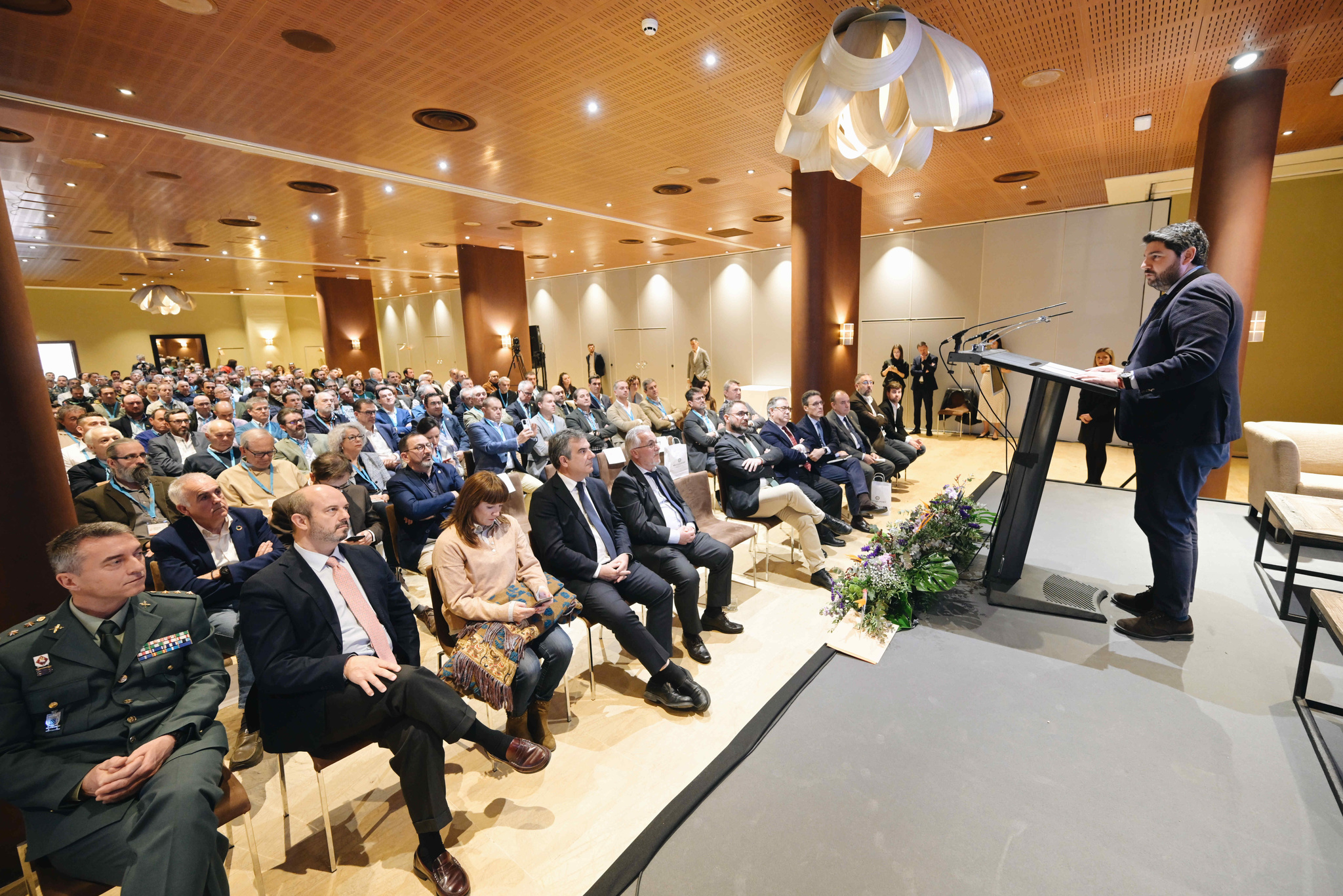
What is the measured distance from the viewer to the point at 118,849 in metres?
1.54

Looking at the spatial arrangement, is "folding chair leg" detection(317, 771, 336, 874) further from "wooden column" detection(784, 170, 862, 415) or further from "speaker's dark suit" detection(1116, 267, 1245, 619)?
"wooden column" detection(784, 170, 862, 415)

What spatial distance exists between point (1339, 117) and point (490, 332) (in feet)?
39.0

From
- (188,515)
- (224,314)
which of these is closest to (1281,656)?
(188,515)

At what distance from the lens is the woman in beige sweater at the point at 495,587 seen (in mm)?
2531

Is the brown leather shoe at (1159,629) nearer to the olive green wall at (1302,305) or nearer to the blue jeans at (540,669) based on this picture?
the blue jeans at (540,669)

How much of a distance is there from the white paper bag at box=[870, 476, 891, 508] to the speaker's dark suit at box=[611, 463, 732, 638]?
2.86 m

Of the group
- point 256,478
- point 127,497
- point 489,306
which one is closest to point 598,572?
point 256,478

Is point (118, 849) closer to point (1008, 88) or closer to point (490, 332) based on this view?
point (1008, 88)

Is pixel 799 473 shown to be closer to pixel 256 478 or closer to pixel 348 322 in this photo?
pixel 256 478

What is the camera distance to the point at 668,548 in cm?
347

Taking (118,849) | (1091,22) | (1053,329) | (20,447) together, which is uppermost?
(1091,22)

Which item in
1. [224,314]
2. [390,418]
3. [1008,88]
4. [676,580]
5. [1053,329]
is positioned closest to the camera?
[676,580]

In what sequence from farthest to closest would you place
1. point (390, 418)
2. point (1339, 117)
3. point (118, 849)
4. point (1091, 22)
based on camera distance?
point (390, 418) < point (1339, 117) < point (1091, 22) < point (118, 849)

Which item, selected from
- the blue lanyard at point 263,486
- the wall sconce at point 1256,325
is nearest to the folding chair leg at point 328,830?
the blue lanyard at point 263,486
